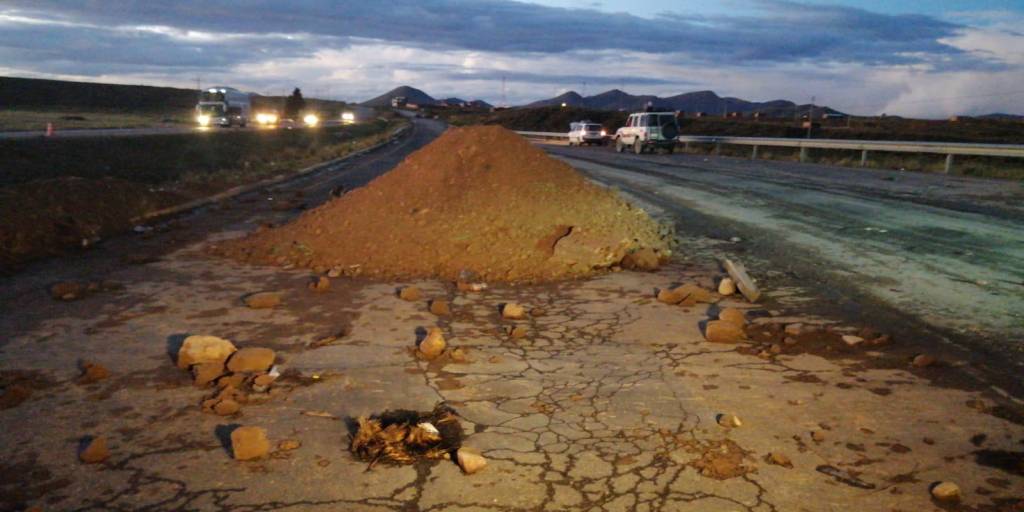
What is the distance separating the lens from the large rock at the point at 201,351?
18.4ft

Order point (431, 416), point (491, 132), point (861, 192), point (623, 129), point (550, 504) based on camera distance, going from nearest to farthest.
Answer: point (550, 504) → point (431, 416) → point (491, 132) → point (861, 192) → point (623, 129)

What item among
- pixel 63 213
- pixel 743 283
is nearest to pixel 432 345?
pixel 743 283

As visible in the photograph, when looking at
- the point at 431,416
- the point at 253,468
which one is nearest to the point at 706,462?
the point at 431,416

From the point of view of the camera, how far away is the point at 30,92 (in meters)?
110

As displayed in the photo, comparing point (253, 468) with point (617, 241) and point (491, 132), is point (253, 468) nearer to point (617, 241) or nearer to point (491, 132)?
point (617, 241)

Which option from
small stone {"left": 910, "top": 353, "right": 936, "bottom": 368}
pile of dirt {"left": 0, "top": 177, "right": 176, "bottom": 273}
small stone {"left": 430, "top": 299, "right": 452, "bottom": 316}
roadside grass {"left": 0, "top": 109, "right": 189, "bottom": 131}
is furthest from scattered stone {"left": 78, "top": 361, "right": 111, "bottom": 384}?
roadside grass {"left": 0, "top": 109, "right": 189, "bottom": 131}

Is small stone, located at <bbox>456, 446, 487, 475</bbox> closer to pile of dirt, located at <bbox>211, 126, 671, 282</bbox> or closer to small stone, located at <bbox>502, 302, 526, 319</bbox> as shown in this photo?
small stone, located at <bbox>502, 302, 526, 319</bbox>

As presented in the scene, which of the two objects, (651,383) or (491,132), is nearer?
(651,383)

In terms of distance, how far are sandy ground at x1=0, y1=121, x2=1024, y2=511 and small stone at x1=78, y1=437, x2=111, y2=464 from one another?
60 millimetres

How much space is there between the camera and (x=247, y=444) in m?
4.16

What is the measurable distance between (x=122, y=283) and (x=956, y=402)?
26.3ft

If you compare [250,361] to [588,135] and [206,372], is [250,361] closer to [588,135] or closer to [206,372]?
[206,372]

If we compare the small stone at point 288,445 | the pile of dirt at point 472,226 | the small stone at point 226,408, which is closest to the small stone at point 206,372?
the small stone at point 226,408

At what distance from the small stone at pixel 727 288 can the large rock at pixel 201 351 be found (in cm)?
484
